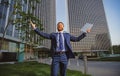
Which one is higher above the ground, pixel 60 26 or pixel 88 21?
pixel 88 21

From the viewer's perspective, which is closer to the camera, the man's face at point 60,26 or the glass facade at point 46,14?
the man's face at point 60,26

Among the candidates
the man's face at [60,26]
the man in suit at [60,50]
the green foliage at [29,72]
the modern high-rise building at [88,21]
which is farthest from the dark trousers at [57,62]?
the modern high-rise building at [88,21]

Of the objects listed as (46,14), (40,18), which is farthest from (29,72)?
(46,14)

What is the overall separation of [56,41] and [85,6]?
5243 inches

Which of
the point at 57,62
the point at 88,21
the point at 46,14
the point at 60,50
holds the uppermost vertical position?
the point at 46,14

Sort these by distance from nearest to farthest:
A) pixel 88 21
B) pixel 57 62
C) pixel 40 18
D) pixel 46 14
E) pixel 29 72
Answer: pixel 57 62 → pixel 29 72 → pixel 40 18 → pixel 46 14 → pixel 88 21

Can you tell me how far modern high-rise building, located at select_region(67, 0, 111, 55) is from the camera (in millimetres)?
126500

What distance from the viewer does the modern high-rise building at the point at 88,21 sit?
415 ft

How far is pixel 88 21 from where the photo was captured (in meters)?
128

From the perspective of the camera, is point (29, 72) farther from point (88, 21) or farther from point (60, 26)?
point (88, 21)

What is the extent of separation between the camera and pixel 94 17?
13000cm

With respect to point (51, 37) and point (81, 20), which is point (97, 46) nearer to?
point (81, 20)

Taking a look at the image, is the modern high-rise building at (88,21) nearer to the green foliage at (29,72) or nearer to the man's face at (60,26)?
the green foliage at (29,72)

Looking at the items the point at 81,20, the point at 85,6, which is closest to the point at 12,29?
the point at 81,20
